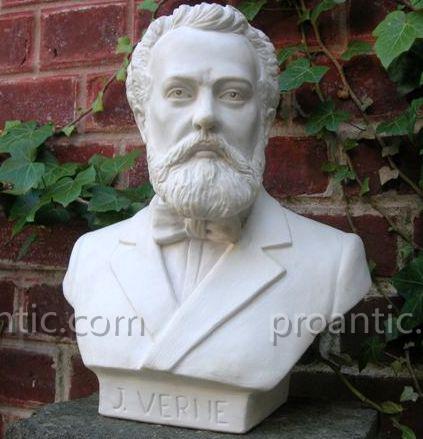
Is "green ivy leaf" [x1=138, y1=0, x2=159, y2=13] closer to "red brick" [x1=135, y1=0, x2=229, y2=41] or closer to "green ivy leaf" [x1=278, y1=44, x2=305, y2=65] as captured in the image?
"red brick" [x1=135, y1=0, x2=229, y2=41]

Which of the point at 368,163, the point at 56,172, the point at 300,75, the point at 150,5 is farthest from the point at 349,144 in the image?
the point at 56,172

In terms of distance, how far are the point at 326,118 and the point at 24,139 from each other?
619 mm

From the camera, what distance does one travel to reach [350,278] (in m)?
1.15

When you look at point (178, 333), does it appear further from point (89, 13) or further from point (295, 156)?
point (89, 13)

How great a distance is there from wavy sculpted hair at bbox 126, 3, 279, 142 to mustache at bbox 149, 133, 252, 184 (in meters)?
0.10

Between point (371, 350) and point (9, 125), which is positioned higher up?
point (9, 125)

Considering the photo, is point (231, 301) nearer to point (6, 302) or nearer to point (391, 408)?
A: point (391, 408)

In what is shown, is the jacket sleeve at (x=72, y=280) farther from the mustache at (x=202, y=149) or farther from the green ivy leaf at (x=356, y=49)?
the green ivy leaf at (x=356, y=49)

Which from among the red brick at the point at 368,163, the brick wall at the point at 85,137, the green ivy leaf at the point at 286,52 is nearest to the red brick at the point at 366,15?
the brick wall at the point at 85,137

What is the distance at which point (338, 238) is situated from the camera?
1.19m

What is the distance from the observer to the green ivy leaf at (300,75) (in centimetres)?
147

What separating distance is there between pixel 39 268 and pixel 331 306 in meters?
0.81

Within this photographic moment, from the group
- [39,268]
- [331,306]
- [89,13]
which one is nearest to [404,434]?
[331,306]

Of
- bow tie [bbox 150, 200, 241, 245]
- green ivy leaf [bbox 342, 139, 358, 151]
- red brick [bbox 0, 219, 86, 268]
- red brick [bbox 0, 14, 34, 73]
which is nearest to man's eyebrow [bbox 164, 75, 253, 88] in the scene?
bow tie [bbox 150, 200, 241, 245]
